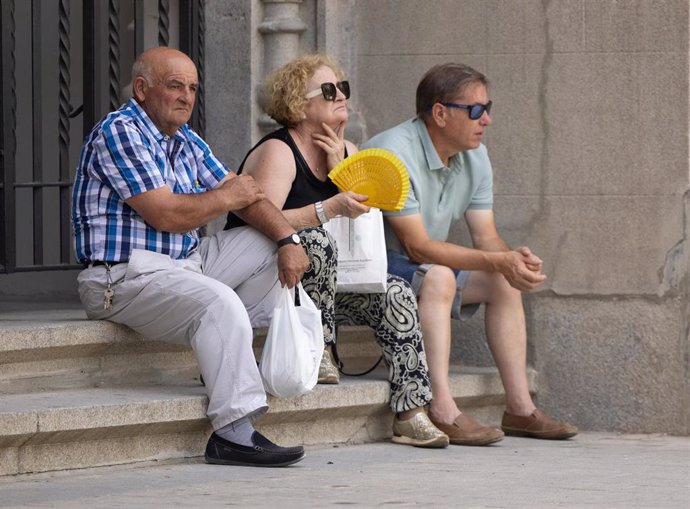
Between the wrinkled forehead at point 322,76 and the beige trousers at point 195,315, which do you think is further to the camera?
the wrinkled forehead at point 322,76

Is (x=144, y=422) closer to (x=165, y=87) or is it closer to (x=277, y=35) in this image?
(x=165, y=87)

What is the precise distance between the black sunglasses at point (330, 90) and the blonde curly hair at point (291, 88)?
0.12 feet

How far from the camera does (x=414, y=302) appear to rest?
605 centimetres

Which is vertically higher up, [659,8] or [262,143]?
[659,8]

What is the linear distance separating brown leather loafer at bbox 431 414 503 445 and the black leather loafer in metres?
0.92

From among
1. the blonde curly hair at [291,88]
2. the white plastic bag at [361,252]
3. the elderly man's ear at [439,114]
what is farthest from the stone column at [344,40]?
the white plastic bag at [361,252]

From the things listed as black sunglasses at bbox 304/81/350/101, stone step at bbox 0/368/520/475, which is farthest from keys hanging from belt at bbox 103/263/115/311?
black sunglasses at bbox 304/81/350/101

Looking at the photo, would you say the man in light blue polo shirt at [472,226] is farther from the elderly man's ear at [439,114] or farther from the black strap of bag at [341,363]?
the black strap of bag at [341,363]

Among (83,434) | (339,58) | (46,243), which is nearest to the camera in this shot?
(83,434)

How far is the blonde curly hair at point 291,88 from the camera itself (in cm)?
612

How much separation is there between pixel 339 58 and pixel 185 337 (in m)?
2.06

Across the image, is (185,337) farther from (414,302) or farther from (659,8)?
(659,8)

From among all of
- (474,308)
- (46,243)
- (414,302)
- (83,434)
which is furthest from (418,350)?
(46,243)

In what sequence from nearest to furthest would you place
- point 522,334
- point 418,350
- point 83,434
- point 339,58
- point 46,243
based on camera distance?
point 83,434
point 418,350
point 522,334
point 339,58
point 46,243
